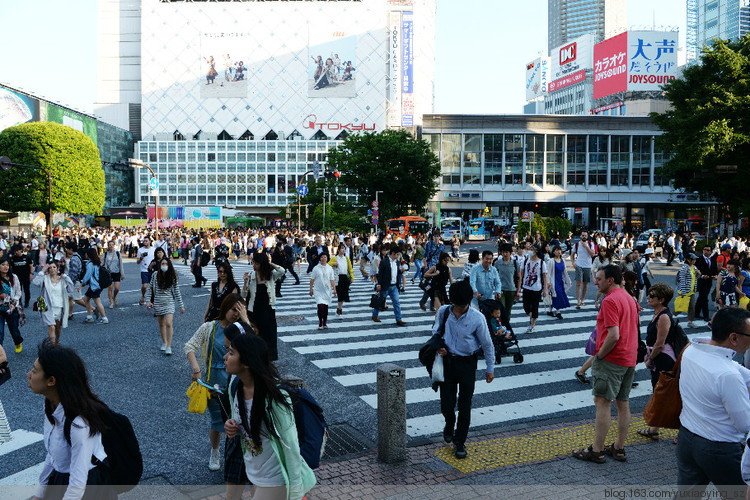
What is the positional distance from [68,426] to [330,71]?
93.2 meters

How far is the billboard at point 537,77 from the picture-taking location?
146337 mm

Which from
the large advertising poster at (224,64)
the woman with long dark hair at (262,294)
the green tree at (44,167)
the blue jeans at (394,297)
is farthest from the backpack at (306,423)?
the large advertising poster at (224,64)

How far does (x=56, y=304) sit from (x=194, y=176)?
3195 inches

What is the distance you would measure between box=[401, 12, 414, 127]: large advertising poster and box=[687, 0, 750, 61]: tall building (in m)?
90.9

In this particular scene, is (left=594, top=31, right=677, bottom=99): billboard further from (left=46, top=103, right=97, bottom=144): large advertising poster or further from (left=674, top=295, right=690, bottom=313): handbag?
(left=674, top=295, right=690, bottom=313): handbag

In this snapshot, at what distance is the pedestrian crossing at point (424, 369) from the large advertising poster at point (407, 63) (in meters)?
75.1

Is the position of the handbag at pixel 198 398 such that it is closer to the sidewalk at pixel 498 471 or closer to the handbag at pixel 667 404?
the sidewalk at pixel 498 471

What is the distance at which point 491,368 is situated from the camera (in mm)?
5633

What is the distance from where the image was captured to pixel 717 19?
151625mm

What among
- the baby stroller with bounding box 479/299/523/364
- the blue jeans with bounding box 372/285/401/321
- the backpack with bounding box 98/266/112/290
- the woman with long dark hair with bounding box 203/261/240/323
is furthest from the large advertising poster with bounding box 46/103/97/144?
the baby stroller with bounding box 479/299/523/364

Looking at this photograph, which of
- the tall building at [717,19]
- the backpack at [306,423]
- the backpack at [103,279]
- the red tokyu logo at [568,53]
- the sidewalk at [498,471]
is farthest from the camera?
the tall building at [717,19]

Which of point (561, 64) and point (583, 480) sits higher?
point (561, 64)

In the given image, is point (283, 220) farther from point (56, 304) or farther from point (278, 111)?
point (56, 304)

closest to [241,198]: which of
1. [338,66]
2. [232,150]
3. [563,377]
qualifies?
[232,150]
